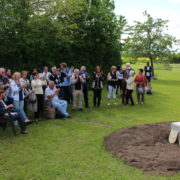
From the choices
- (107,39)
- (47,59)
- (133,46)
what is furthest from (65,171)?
(133,46)

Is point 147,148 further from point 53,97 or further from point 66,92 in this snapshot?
point 66,92

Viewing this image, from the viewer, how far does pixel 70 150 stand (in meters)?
6.37

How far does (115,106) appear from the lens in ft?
40.7

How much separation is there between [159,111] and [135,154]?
5.86m

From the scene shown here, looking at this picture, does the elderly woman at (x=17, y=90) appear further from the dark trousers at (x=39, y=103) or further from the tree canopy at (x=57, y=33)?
the tree canopy at (x=57, y=33)

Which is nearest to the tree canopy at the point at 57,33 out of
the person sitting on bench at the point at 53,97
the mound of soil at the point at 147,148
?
the person sitting on bench at the point at 53,97

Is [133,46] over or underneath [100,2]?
underneath

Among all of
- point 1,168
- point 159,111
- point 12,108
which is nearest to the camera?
point 1,168

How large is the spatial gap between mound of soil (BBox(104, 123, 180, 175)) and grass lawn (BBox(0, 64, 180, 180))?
0.25 meters

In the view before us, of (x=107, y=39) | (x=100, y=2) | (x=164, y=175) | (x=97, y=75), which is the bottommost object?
(x=164, y=175)

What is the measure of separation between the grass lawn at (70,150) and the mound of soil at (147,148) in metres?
0.25

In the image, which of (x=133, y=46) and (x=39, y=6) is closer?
(x=39, y=6)

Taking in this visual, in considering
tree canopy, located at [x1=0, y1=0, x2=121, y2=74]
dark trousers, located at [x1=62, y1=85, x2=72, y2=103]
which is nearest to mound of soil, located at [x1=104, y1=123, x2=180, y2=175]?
dark trousers, located at [x1=62, y1=85, x2=72, y2=103]

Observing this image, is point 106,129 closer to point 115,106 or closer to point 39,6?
point 115,106
